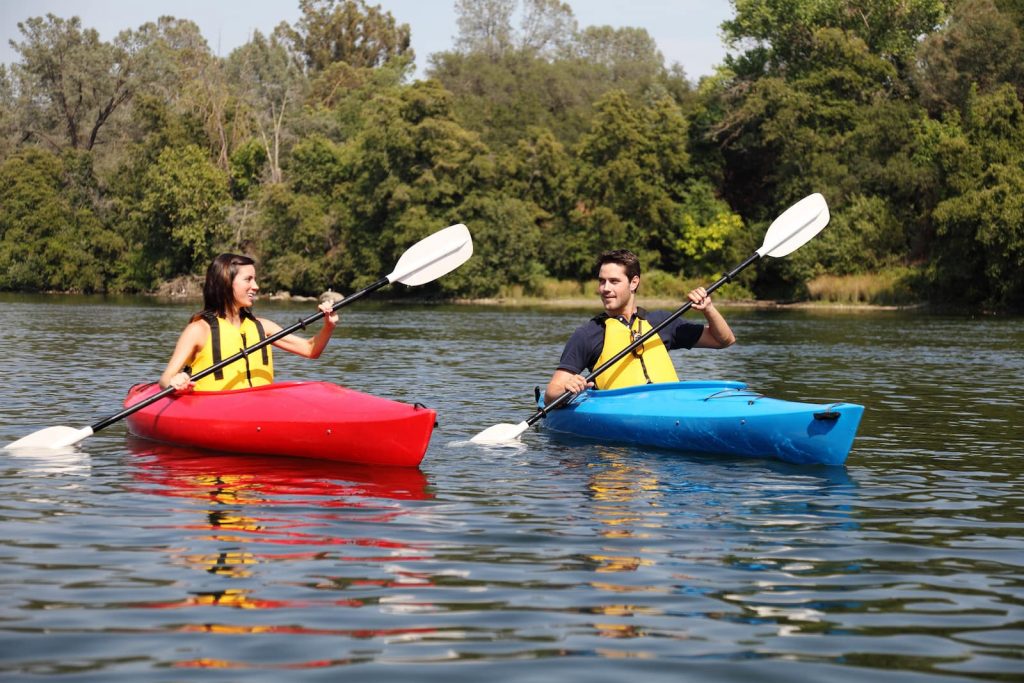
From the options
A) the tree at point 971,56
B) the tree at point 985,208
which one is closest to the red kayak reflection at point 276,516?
the tree at point 985,208

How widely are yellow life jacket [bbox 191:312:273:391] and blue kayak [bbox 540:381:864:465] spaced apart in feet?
6.94

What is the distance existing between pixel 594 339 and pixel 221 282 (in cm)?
245

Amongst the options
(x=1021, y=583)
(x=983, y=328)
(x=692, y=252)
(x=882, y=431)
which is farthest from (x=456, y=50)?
(x=1021, y=583)

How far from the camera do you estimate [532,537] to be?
5.71 m

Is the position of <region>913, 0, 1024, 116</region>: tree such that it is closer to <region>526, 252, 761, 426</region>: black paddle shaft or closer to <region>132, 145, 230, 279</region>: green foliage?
<region>132, 145, 230, 279</region>: green foliage

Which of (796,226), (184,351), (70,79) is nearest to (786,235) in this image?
(796,226)

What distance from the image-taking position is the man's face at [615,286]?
28.4ft

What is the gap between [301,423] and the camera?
7.93m

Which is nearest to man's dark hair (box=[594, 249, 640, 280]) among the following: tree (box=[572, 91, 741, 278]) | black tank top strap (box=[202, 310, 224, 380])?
black tank top strap (box=[202, 310, 224, 380])

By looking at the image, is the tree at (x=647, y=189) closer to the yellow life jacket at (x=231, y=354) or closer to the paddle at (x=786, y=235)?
the paddle at (x=786, y=235)

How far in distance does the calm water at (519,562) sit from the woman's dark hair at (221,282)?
927mm

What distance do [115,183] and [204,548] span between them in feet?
195

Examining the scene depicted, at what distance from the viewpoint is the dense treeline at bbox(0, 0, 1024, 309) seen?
1699 inches

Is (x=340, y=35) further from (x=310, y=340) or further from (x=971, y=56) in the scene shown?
(x=310, y=340)
